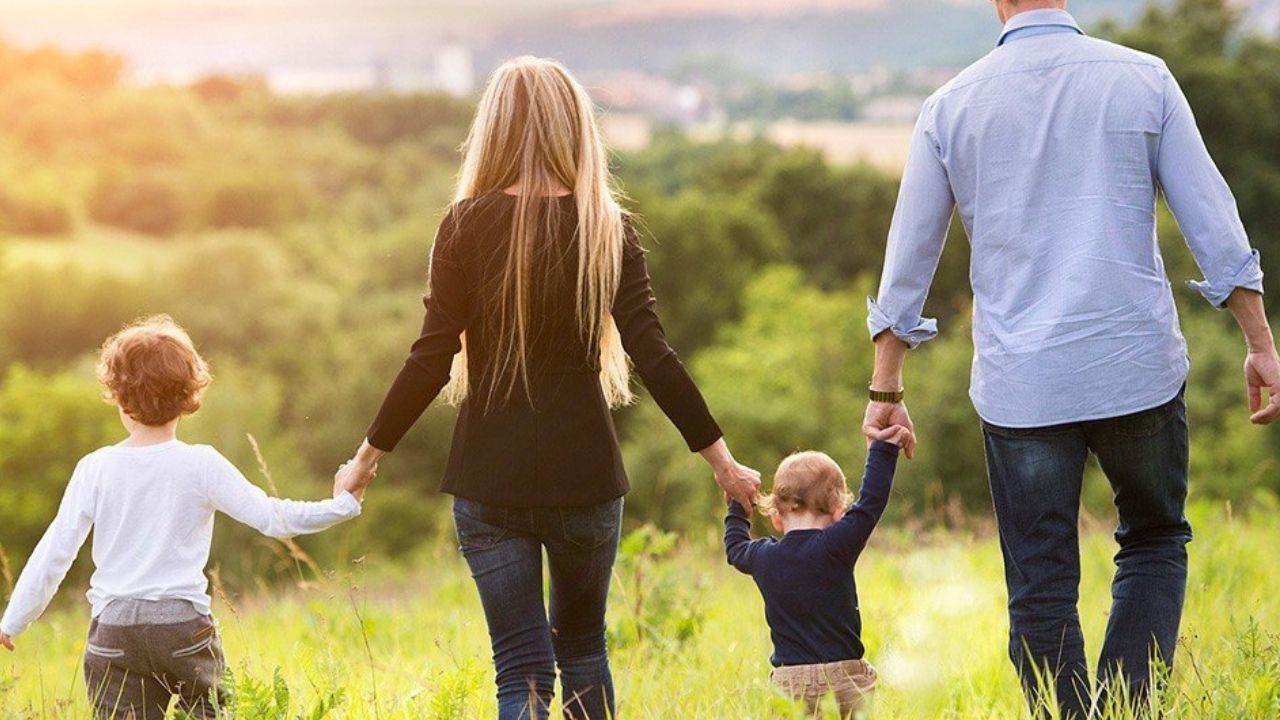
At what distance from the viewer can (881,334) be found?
370 centimetres

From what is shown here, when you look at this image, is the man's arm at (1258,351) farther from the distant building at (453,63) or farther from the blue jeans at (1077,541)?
the distant building at (453,63)

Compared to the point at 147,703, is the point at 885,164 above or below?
above

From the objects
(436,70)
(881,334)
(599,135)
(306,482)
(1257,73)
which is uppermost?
(436,70)

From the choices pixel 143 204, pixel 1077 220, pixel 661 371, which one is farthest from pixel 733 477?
pixel 143 204

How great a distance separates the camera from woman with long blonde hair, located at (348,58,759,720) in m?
3.53

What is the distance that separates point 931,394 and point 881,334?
1214 inches

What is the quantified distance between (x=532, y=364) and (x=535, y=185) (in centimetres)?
47

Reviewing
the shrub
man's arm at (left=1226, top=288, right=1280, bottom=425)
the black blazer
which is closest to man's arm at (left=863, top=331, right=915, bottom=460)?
the black blazer

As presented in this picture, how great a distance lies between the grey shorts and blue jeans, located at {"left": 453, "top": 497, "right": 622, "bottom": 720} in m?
0.72

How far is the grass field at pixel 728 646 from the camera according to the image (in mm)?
3475

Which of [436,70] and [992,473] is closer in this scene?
[992,473]

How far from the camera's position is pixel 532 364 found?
3570 millimetres

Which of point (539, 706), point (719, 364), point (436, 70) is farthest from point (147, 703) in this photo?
point (436, 70)

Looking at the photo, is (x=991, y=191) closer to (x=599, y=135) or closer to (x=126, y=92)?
(x=599, y=135)
